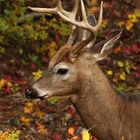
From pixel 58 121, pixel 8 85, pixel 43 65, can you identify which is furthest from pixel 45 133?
pixel 43 65

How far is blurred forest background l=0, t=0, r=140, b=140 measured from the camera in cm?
882

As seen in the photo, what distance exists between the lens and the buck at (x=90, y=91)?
6.98m

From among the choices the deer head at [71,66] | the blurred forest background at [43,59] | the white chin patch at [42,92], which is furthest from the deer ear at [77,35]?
the blurred forest background at [43,59]

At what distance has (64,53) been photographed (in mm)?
7203

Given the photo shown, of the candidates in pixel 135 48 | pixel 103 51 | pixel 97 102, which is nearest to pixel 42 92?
pixel 97 102

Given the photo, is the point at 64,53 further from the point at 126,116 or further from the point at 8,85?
the point at 8,85

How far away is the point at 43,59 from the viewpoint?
10914 millimetres

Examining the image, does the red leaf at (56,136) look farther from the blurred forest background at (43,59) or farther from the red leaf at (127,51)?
the red leaf at (127,51)

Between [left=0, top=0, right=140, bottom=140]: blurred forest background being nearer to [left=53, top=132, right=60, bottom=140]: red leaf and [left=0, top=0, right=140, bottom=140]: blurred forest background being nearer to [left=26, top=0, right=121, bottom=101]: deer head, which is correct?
[left=53, top=132, right=60, bottom=140]: red leaf

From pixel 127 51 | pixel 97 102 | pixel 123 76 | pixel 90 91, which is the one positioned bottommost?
pixel 97 102

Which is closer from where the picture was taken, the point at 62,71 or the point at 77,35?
the point at 62,71

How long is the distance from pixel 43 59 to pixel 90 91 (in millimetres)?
3943

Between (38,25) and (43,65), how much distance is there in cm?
86

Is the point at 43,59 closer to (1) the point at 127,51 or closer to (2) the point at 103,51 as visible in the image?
(1) the point at 127,51
